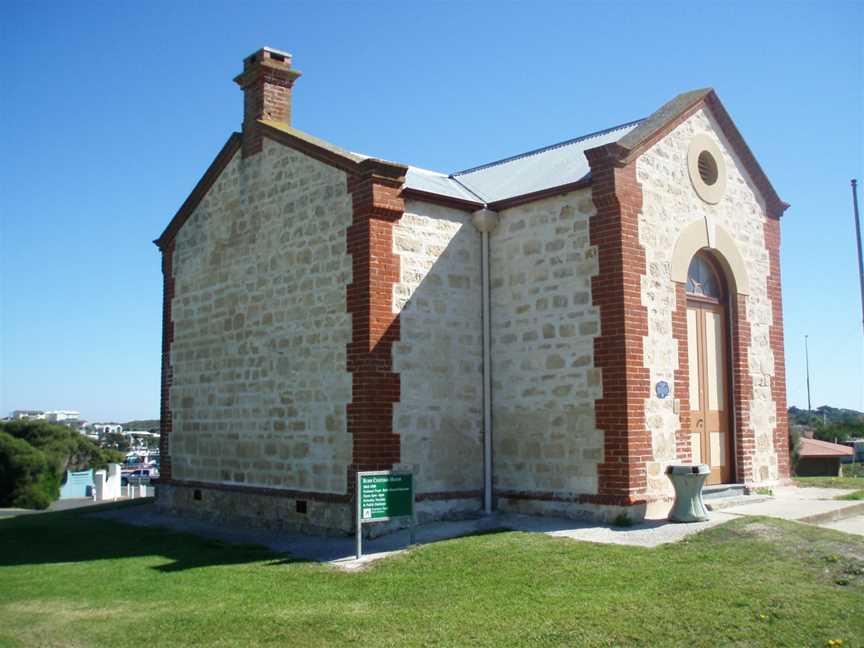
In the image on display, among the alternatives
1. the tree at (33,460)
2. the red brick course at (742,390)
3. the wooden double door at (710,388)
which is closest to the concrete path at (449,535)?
the wooden double door at (710,388)

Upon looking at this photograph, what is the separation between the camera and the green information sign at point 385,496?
420 inches

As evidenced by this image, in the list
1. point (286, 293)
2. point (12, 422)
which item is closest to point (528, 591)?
point (286, 293)

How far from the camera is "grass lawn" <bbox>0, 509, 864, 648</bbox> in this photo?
6.91 metres

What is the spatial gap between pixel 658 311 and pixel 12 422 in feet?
151

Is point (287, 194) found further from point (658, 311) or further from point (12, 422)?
point (12, 422)

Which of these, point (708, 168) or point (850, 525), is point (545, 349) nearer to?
point (708, 168)

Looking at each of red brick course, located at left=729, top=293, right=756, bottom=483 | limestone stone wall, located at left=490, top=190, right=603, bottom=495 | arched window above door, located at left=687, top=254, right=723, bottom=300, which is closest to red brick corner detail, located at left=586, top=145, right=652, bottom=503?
limestone stone wall, located at left=490, top=190, right=603, bottom=495

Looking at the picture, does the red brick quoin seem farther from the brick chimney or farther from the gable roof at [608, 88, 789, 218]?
the brick chimney

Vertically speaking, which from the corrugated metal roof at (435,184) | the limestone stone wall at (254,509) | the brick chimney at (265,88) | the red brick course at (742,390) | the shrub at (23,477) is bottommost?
the shrub at (23,477)

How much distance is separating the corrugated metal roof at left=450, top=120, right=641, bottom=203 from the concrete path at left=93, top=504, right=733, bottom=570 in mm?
4881

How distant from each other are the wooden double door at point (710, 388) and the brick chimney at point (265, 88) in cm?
786

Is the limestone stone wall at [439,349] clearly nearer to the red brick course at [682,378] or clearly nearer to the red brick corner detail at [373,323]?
the red brick corner detail at [373,323]

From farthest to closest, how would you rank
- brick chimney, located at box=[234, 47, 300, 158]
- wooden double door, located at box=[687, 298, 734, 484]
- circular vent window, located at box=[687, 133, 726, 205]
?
brick chimney, located at box=[234, 47, 300, 158] → circular vent window, located at box=[687, 133, 726, 205] → wooden double door, located at box=[687, 298, 734, 484]

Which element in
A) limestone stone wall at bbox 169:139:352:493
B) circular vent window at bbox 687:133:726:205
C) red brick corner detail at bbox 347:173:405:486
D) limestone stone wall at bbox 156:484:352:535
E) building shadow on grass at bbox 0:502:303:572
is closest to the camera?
building shadow on grass at bbox 0:502:303:572
